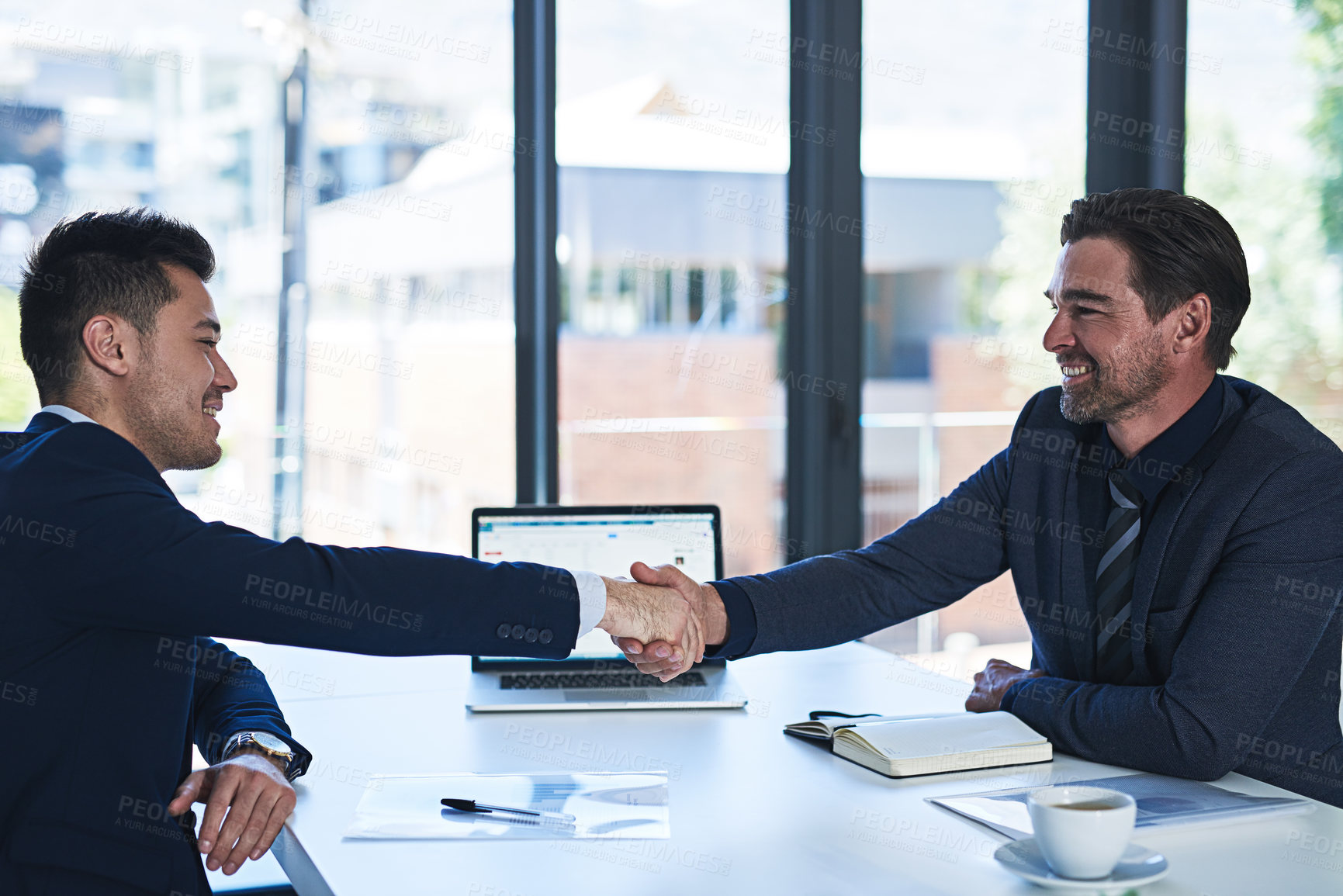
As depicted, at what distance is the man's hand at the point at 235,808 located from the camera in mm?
1345

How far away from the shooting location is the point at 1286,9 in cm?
285

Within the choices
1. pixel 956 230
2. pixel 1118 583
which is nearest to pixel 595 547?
pixel 1118 583

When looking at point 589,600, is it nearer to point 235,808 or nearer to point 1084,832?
point 235,808

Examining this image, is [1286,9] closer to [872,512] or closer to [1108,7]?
[1108,7]

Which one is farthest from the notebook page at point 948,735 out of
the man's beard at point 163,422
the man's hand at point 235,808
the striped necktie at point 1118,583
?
the man's beard at point 163,422

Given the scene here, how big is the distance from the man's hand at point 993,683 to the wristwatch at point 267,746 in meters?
1.01

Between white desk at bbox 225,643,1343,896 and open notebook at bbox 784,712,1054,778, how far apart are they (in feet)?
0.06

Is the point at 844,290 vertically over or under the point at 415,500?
over

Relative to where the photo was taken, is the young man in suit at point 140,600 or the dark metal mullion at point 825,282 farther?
the dark metal mullion at point 825,282

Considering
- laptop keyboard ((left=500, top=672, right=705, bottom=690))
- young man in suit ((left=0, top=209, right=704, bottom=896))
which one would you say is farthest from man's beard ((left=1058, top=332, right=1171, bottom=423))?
young man in suit ((left=0, top=209, right=704, bottom=896))

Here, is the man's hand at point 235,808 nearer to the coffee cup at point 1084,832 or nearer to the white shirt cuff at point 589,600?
the white shirt cuff at point 589,600

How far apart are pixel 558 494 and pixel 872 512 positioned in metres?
0.87

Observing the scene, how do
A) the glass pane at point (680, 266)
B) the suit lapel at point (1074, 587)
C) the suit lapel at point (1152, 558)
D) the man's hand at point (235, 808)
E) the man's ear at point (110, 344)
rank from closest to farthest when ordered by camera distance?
the man's hand at point (235, 808)
the man's ear at point (110, 344)
the suit lapel at point (1152, 558)
the suit lapel at point (1074, 587)
the glass pane at point (680, 266)

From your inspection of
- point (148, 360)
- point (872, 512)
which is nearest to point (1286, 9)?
point (872, 512)
